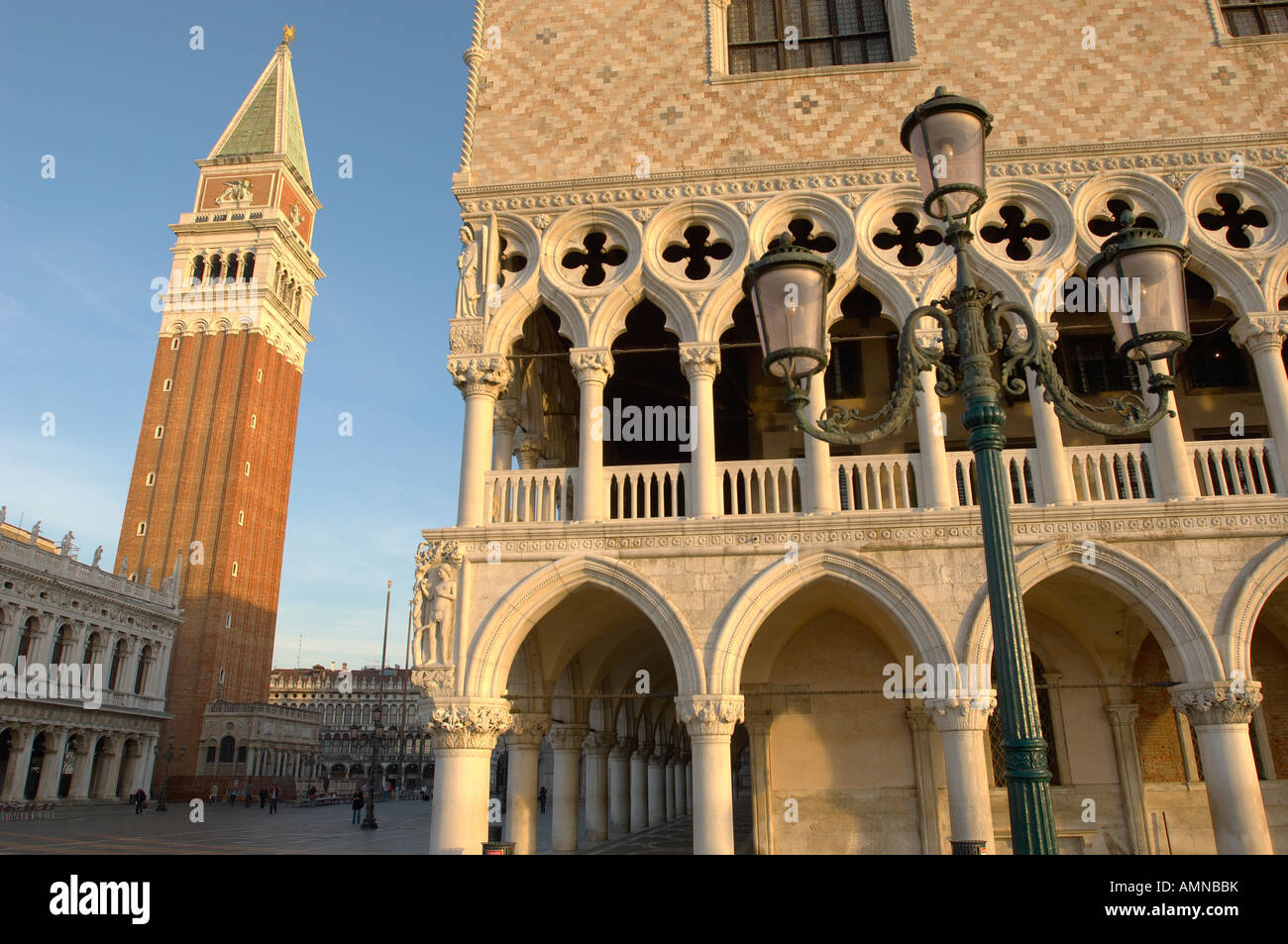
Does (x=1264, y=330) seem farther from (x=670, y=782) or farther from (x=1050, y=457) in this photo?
(x=670, y=782)

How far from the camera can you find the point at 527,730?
43.9 feet

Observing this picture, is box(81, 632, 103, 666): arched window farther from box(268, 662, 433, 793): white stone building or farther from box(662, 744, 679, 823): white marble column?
box(268, 662, 433, 793): white stone building

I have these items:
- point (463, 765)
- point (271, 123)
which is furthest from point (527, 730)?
point (271, 123)

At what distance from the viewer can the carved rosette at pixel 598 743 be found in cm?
1783

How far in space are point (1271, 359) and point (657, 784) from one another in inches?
743

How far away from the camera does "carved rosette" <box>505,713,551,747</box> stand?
13.2 metres

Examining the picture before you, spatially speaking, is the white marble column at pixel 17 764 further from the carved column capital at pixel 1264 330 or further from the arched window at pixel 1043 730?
the carved column capital at pixel 1264 330

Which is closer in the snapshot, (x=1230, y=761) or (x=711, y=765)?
(x=1230, y=761)

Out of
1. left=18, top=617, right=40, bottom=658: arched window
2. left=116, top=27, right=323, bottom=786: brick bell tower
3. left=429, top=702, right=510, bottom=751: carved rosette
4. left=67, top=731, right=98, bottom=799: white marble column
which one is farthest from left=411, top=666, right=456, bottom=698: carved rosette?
left=116, top=27, right=323, bottom=786: brick bell tower

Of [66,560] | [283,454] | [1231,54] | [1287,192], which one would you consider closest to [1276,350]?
[1287,192]

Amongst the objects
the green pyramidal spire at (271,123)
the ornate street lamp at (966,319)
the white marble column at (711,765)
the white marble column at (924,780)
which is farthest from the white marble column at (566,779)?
the green pyramidal spire at (271,123)

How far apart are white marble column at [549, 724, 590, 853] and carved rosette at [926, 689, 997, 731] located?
727 cm

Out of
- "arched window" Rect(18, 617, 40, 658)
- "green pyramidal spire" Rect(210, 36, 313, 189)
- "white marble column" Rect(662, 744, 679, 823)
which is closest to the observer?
"white marble column" Rect(662, 744, 679, 823)
